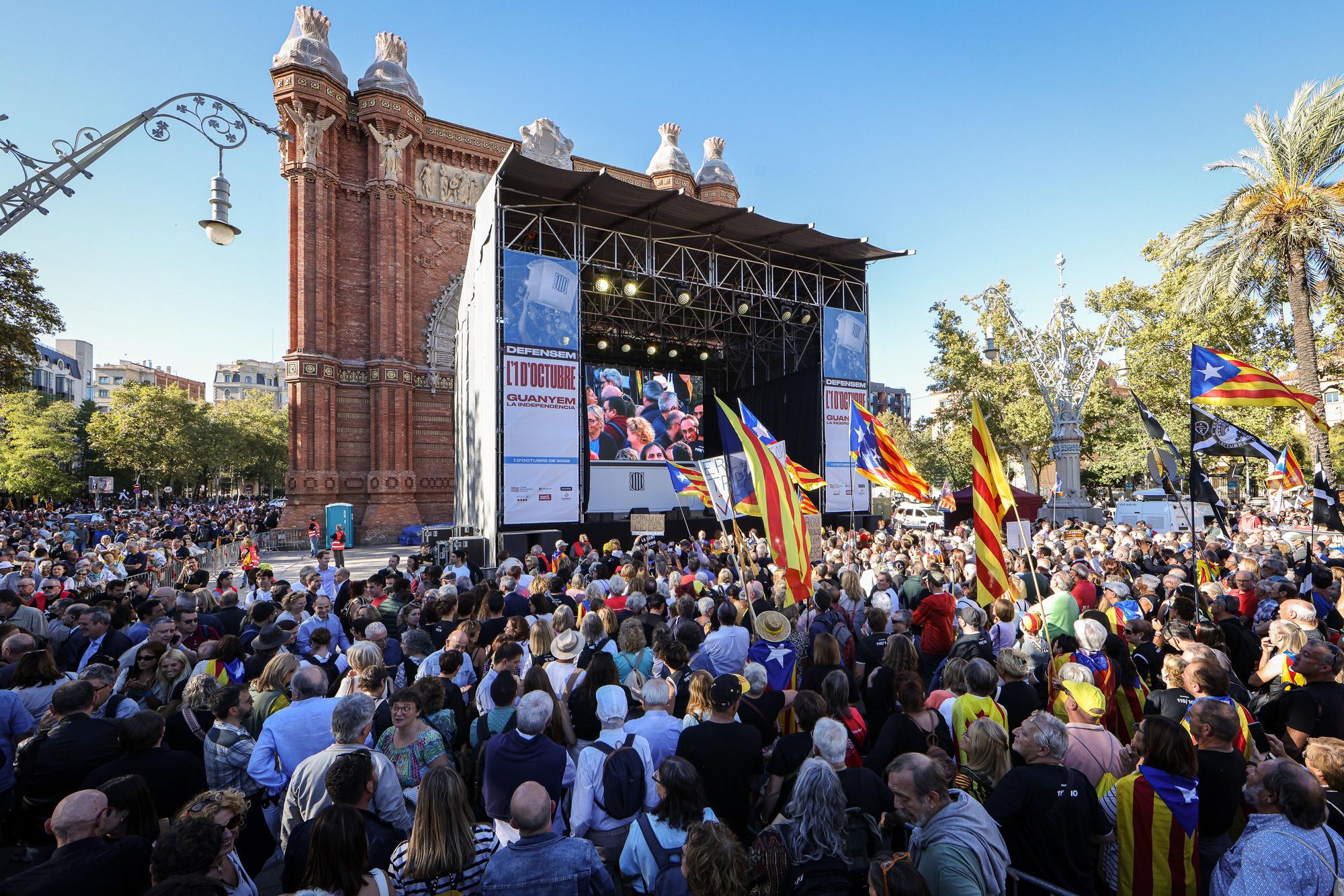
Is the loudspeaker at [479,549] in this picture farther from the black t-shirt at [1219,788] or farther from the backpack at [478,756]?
the black t-shirt at [1219,788]

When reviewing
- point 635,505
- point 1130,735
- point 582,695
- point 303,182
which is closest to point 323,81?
point 303,182

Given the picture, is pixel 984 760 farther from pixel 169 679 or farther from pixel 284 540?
pixel 284 540

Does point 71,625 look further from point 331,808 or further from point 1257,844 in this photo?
point 1257,844

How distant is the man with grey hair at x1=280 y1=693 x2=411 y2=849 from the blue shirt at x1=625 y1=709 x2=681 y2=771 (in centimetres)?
128

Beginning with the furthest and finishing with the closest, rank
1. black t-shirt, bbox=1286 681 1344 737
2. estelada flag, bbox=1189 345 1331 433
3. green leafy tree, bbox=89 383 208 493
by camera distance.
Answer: green leafy tree, bbox=89 383 208 493, estelada flag, bbox=1189 345 1331 433, black t-shirt, bbox=1286 681 1344 737

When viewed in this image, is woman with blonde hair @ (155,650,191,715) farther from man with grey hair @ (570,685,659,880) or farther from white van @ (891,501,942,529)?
white van @ (891,501,942,529)

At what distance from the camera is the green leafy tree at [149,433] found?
132 feet

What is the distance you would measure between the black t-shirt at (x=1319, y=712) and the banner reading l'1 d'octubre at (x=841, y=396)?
17.9m

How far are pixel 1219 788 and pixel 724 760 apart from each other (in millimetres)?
2464

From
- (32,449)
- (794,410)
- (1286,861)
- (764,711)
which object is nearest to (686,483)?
(794,410)

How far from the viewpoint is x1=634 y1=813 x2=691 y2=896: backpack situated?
113 inches

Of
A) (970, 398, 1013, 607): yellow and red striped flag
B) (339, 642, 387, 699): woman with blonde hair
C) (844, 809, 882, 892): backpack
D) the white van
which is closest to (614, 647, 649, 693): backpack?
(339, 642, 387, 699): woman with blonde hair

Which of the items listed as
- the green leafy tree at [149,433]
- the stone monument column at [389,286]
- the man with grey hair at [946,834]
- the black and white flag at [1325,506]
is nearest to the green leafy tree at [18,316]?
the stone monument column at [389,286]

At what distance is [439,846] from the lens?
2703 millimetres
